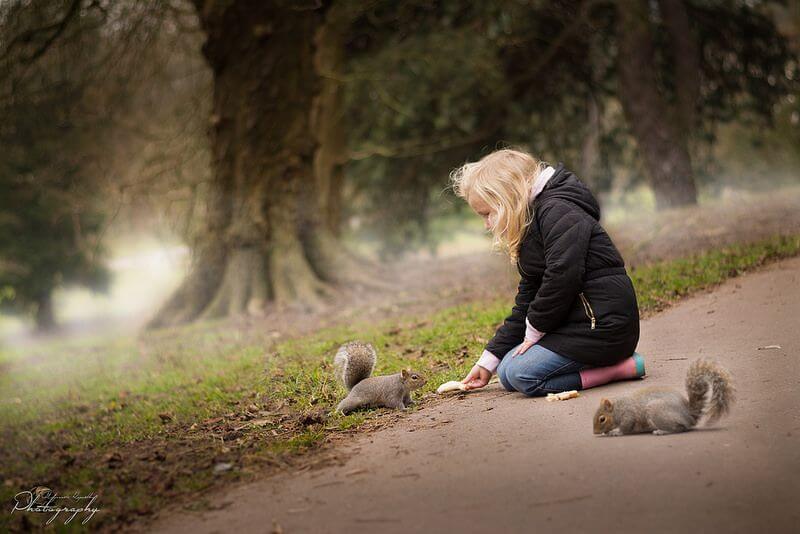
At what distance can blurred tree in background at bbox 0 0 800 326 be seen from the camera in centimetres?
1026

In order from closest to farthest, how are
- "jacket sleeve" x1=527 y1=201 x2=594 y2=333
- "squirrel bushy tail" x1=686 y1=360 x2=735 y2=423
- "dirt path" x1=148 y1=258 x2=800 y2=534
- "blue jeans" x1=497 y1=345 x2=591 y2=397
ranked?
"dirt path" x1=148 y1=258 x2=800 y2=534
"squirrel bushy tail" x1=686 y1=360 x2=735 y2=423
"jacket sleeve" x1=527 y1=201 x2=594 y2=333
"blue jeans" x1=497 y1=345 x2=591 y2=397

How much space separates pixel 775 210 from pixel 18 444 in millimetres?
9736

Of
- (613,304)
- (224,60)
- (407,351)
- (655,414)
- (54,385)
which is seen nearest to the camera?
(655,414)

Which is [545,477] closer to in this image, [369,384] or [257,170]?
[369,384]

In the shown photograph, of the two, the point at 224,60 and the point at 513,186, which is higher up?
the point at 224,60

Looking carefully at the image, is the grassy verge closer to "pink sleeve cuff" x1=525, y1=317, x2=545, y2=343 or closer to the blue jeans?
the blue jeans

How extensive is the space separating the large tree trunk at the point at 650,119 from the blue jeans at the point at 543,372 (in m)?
8.38

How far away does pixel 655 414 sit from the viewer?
143 inches

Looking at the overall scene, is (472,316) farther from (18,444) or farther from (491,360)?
(18,444)

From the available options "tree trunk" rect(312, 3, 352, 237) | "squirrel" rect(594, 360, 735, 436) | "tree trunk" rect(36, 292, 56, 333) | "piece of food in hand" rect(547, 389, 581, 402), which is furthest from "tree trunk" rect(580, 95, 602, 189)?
"squirrel" rect(594, 360, 735, 436)

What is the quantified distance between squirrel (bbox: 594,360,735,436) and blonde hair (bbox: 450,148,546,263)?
1186mm

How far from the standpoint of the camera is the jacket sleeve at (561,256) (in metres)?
4.35

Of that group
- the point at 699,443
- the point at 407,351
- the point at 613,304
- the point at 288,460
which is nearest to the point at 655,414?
the point at 699,443

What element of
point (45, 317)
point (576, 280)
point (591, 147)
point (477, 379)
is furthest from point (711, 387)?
point (45, 317)
